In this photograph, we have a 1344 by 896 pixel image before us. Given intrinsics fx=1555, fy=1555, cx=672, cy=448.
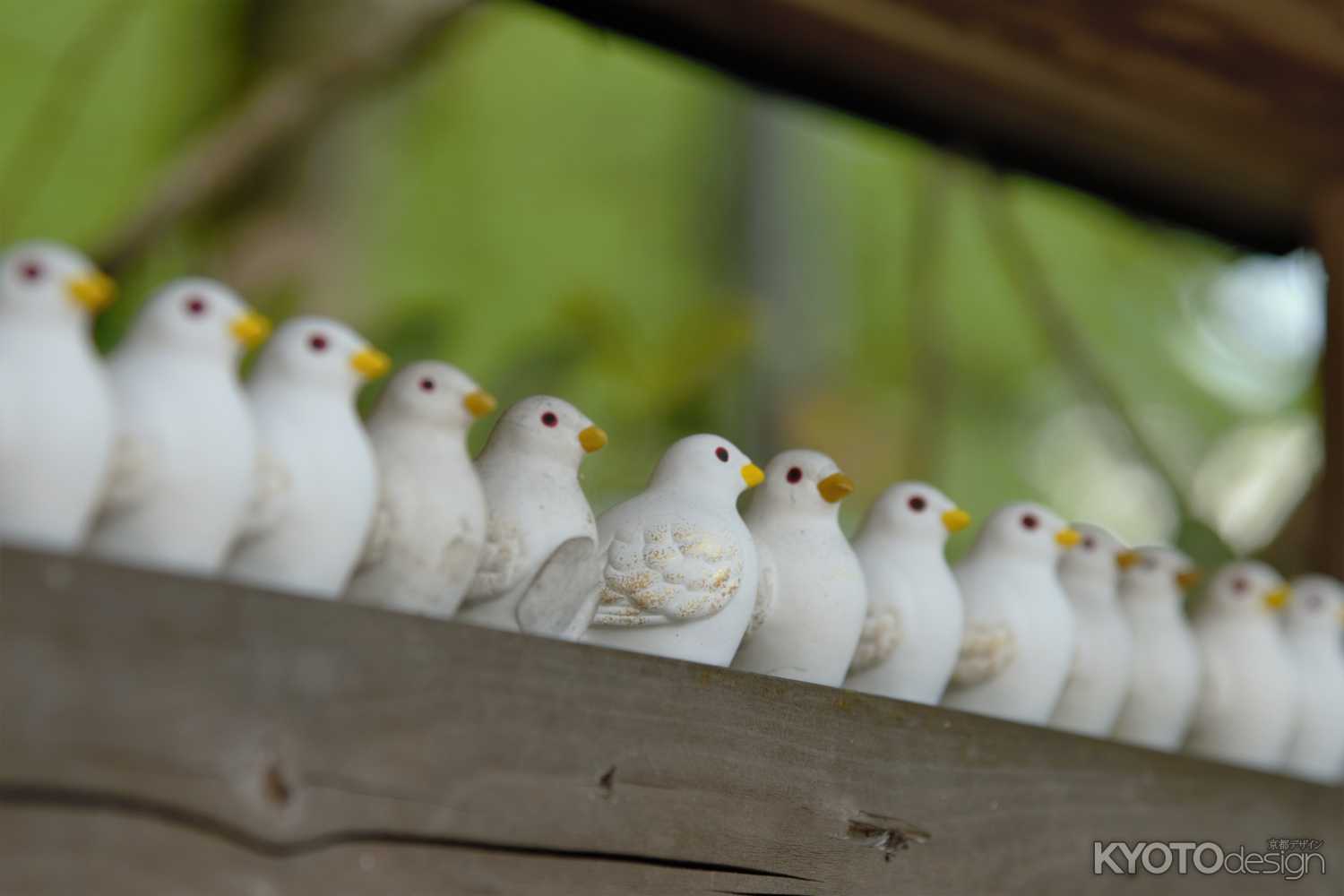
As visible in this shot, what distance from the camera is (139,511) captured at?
740mm

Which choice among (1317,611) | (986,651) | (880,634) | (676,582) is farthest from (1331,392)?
(676,582)

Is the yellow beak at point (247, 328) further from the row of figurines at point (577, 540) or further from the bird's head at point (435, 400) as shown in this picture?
the bird's head at point (435, 400)

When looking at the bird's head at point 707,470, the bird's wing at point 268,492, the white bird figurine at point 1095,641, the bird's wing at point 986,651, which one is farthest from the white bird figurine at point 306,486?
the white bird figurine at point 1095,641

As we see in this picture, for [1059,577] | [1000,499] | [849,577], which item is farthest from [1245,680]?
[1000,499]

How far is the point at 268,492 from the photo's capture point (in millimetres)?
789

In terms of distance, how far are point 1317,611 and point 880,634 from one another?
1.80 ft

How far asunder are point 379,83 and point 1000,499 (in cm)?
247

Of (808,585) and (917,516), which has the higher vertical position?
(917,516)

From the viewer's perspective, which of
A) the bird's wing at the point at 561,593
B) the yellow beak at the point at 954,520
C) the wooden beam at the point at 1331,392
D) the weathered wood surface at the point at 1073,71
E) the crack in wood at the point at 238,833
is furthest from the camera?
the wooden beam at the point at 1331,392

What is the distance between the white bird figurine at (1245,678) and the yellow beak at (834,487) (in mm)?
463

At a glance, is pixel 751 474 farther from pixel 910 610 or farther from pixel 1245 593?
pixel 1245 593

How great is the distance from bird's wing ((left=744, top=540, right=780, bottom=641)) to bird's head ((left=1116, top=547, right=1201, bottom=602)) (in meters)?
0.41

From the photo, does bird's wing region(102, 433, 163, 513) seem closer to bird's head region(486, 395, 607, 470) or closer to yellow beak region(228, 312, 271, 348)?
yellow beak region(228, 312, 271, 348)

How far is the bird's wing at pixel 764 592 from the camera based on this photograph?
1.04 m
